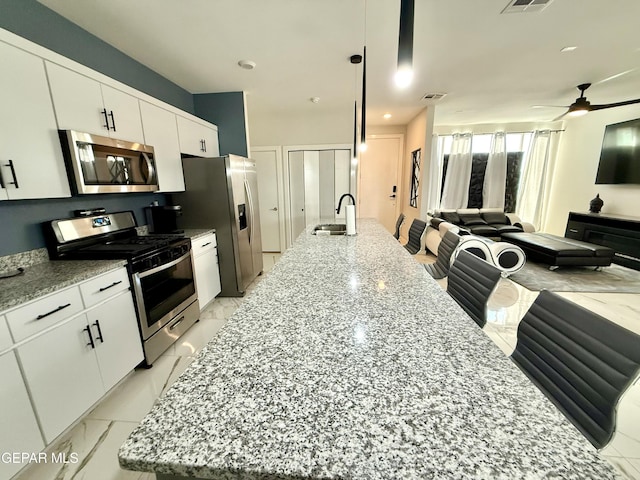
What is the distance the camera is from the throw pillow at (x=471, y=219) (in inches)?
212

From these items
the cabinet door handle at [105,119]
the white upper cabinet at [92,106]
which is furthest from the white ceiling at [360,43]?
the cabinet door handle at [105,119]

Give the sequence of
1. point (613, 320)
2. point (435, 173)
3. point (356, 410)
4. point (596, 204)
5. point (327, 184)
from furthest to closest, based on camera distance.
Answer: point (435, 173) → point (327, 184) → point (596, 204) → point (613, 320) → point (356, 410)

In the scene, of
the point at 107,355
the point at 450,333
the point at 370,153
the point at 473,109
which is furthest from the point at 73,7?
the point at 473,109

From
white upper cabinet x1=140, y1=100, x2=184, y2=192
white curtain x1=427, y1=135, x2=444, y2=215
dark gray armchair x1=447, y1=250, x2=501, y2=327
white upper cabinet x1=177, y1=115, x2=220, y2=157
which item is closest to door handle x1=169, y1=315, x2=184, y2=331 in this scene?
white upper cabinet x1=140, y1=100, x2=184, y2=192

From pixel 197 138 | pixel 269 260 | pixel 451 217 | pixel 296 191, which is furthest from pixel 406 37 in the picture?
pixel 451 217

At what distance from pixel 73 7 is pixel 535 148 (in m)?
7.91

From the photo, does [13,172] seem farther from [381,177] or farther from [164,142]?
[381,177]

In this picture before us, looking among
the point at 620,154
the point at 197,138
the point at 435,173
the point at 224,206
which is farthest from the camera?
the point at 435,173

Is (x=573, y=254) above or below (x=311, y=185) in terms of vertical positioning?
below

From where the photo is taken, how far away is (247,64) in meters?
2.67

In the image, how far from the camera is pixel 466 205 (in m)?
6.05

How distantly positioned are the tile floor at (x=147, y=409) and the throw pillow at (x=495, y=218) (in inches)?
113

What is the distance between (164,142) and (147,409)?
2.34m

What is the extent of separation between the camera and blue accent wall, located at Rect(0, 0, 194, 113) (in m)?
1.68
